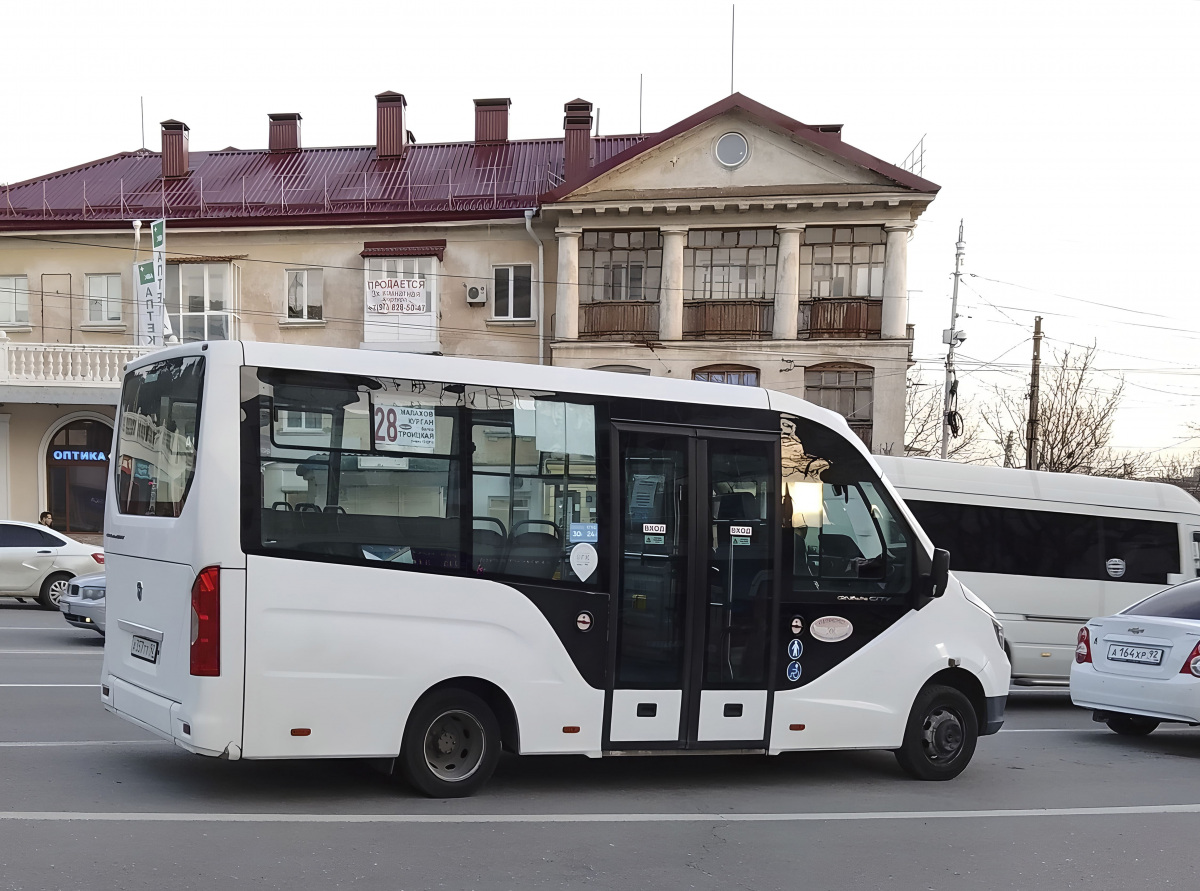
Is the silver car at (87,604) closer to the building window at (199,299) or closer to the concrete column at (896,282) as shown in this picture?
the building window at (199,299)

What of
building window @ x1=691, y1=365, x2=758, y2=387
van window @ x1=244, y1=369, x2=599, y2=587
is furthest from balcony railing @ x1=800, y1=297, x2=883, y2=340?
van window @ x1=244, y1=369, x2=599, y2=587

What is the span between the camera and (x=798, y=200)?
31078mm

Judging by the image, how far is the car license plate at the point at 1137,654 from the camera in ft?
35.0

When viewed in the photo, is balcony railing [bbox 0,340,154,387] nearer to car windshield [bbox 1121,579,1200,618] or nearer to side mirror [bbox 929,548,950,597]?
car windshield [bbox 1121,579,1200,618]

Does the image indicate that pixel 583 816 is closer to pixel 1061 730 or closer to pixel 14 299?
pixel 1061 730

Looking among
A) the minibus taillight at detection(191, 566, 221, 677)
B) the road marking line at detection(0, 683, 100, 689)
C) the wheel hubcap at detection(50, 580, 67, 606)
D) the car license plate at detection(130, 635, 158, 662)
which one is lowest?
the wheel hubcap at detection(50, 580, 67, 606)

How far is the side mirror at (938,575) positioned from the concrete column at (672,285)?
23.3m

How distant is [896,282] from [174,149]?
2215cm

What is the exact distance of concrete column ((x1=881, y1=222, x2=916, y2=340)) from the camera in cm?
3083

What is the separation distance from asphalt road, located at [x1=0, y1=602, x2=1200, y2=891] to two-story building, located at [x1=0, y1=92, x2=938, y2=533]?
73.4ft

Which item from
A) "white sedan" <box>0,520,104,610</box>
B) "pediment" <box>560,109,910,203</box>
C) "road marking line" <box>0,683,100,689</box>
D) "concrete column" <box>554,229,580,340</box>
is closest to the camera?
"road marking line" <box>0,683,100,689</box>

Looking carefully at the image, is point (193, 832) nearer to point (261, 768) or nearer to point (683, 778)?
point (261, 768)

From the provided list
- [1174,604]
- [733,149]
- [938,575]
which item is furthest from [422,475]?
[733,149]

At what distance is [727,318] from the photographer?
31.8m
